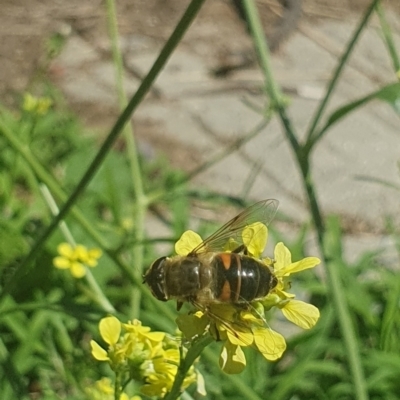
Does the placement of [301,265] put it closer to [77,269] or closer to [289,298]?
[289,298]

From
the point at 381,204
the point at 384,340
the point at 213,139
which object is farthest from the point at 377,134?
the point at 384,340

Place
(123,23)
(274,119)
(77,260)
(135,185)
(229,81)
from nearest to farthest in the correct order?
(77,260) → (135,185) → (274,119) → (229,81) → (123,23)

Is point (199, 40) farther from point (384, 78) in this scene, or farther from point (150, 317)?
point (150, 317)

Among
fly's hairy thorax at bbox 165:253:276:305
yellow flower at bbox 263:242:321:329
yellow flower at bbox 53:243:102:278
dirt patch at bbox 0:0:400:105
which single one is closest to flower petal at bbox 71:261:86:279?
yellow flower at bbox 53:243:102:278

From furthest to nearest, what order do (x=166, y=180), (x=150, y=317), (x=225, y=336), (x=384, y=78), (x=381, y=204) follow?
(x=384, y=78) → (x=381, y=204) → (x=166, y=180) → (x=150, y=317) → (x=225, y=336)

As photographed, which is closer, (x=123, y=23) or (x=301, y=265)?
(x=301, y=265)

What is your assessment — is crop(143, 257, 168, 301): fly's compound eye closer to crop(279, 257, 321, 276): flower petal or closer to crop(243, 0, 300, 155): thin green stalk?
crop(279, 257, 321, 276): flower petal

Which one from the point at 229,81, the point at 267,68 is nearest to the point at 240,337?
the point at 267,68
